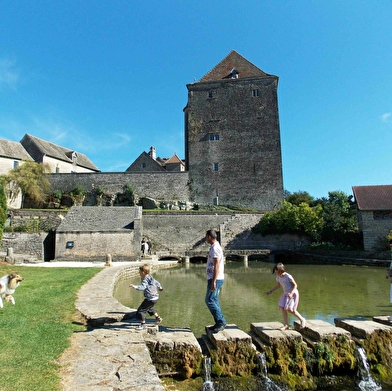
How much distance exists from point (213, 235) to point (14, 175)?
3459cm

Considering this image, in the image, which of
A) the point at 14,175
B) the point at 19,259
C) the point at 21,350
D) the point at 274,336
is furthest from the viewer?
the point at 14,175

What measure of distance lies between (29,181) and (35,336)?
3270 centimetres

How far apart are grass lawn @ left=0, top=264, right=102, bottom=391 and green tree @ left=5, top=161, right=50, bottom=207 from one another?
2770 cm

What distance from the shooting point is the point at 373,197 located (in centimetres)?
2839

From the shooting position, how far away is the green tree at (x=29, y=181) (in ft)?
112

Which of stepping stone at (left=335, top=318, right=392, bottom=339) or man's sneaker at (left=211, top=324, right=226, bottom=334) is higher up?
man's sneaker at (left=211, top=324, right=226, bottom=334)

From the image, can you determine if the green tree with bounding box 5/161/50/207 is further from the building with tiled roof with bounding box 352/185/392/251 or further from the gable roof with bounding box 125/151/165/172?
the building with tiled roof with bounding box 352/185/392/251

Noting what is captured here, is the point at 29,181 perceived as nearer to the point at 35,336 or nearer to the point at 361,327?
the point at 35,336

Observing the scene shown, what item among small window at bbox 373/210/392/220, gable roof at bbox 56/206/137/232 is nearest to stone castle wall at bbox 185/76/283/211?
small window at bbox 373/210/392/220

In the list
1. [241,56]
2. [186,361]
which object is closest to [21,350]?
[186,361]

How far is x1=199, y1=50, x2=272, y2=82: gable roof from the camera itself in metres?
39.9

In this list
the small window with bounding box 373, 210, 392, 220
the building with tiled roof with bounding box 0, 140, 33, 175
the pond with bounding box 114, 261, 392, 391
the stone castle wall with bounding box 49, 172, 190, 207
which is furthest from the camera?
the stone castle wall with bounding box 49, 172, 190, 207

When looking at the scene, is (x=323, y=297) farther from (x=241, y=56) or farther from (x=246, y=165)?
(x=241, y=56)

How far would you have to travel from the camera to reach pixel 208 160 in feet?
129
